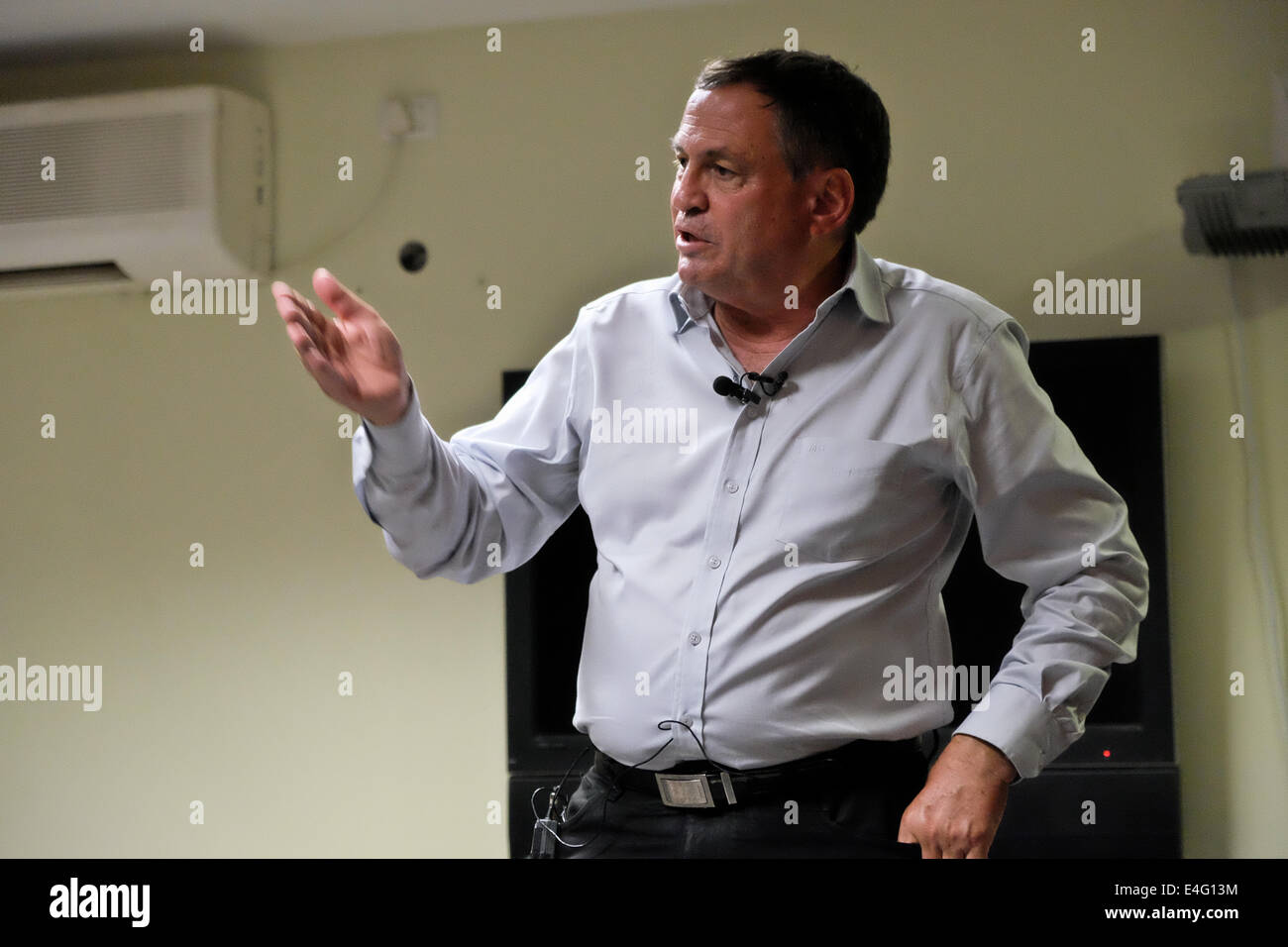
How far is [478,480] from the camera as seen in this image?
1.23 meters

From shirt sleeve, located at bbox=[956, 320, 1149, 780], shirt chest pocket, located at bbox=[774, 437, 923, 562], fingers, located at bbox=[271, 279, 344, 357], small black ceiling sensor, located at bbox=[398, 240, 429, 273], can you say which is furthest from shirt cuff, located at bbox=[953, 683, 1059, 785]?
small black ceiling sensor, located at bbox=[398, 240, 429, 273]

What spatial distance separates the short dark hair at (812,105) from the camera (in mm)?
1314

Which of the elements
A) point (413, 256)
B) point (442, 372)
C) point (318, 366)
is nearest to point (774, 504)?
point (318, 366)

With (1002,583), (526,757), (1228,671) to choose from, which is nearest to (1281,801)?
(1228,671)

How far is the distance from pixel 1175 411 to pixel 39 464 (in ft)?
8.17

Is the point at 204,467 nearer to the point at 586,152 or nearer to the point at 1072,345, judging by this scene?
the point at 586,152

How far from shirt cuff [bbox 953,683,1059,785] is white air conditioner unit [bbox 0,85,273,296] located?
2.11 m

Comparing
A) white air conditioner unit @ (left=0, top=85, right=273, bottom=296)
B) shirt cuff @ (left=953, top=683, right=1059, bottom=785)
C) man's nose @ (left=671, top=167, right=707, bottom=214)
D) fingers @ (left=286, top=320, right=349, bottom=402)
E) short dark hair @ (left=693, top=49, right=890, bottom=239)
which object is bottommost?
shirt cuff @ (left=953, top=683, right=1059, bottom=785)

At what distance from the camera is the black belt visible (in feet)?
3.66

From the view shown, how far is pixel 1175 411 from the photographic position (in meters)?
2.36

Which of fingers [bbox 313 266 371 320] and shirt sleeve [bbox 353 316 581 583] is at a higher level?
fingers [bbox 313 266 371 320]

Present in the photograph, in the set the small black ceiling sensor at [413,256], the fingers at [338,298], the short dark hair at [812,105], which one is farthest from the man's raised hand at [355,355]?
the small black ceiling sensor at [413,256]

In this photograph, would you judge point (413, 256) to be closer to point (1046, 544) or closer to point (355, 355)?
point (355, 355)

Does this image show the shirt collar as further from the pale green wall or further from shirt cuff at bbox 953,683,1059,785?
the pale green wall
